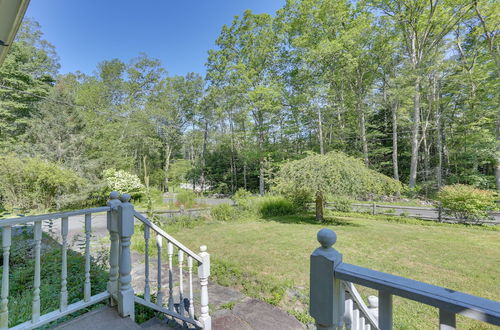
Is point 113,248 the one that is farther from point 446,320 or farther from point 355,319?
point 446,320

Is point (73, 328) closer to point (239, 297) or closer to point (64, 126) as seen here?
point (239, 297)

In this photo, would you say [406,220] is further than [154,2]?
Yes

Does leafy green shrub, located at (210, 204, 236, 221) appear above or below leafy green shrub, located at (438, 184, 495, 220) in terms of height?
below

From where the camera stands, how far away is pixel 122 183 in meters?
10.4

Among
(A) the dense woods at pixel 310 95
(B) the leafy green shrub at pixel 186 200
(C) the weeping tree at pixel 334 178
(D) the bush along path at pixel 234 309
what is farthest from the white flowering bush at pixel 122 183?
(D) the bush along path at pixel 234 309

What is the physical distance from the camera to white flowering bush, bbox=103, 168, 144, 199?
10172 millimetres

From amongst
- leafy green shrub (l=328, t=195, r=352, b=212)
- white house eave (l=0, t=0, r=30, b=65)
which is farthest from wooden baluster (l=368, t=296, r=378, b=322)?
leafy green shrub (l=328, t=195, r=352, b=212)

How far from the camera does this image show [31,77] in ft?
42.7

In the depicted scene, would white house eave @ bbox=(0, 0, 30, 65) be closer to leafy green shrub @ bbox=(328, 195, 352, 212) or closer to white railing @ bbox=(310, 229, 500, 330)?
white railing @ bbox=(310, 229, 500, 330)

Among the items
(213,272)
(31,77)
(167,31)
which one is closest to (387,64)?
(167,31)

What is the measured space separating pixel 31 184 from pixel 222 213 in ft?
21.6

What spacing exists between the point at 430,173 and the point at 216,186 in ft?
48.5

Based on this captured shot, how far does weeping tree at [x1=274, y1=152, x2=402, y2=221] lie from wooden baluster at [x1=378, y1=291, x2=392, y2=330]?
249 inches

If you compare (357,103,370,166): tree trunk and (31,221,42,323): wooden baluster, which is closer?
(31,221,42,323): wooden baluster
